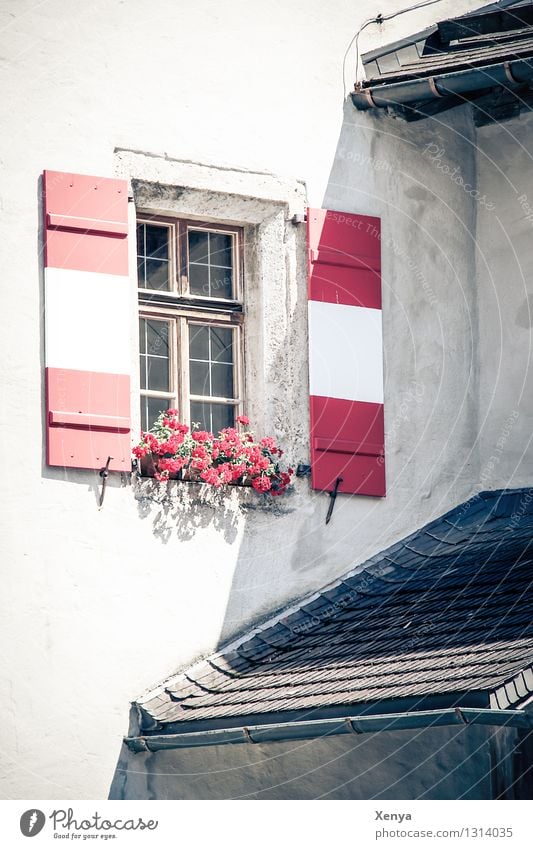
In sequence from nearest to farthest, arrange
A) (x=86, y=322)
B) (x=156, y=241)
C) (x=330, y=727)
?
(x=330, y=727)
(x=86, y=322)
(x=156, y=241)

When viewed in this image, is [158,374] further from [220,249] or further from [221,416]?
[220,249]

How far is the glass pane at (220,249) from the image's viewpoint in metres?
10.3

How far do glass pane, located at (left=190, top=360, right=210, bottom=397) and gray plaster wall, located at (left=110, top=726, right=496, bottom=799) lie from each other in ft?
6.68

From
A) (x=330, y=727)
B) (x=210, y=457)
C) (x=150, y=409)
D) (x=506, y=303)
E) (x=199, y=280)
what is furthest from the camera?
(x=506, y=303)

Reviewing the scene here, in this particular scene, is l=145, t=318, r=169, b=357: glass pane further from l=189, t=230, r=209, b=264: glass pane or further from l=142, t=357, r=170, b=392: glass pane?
l=189, t=230, r=209, b=264: glass pane

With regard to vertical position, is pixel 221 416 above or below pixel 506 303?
below

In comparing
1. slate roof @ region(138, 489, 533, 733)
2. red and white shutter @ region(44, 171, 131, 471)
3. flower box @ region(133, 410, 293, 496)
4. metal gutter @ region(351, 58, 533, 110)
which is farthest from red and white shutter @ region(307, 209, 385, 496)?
red and white shutter @ region(44, 171, 131, 471)

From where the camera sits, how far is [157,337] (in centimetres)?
1005

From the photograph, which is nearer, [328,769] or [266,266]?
[328,769]

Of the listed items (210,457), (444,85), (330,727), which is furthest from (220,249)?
(330,727)

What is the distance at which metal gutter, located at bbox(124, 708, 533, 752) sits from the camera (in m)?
7.41

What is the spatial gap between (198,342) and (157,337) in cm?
25

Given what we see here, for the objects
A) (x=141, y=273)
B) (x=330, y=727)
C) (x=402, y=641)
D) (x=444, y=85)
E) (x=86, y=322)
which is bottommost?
(x=330, y=727)

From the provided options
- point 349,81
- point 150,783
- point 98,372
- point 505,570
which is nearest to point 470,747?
point 505,570
